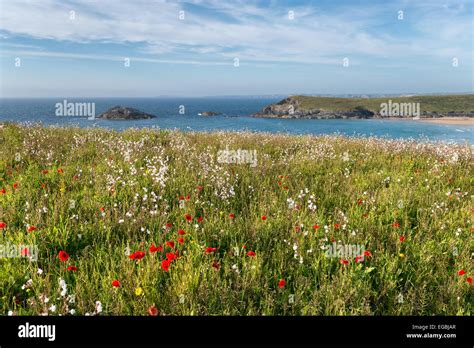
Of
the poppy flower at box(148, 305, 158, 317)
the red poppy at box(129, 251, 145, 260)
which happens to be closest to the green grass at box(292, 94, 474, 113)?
the red poppy at box(129, 251, 145, 260)

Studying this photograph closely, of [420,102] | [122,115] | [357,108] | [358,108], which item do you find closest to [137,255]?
[122,115]

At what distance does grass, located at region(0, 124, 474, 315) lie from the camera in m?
2.80

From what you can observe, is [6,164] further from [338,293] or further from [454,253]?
[454,253]

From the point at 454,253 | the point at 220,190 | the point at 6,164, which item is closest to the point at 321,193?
the point at 220,190

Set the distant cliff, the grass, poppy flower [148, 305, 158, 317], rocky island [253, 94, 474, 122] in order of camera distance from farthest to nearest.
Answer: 1. the distant cliff
2. rocky island [253, 94, 474, 122]
3. the grass
4. poppy flower [148, 305, 158, 317]

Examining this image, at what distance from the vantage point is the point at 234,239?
154 inches

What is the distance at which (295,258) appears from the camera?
3.55 m

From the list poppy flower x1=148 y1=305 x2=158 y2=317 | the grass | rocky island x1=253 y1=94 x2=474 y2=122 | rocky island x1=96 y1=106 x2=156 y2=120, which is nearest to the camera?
poppy flower x1=148 y1=305 x2=158 y2=317

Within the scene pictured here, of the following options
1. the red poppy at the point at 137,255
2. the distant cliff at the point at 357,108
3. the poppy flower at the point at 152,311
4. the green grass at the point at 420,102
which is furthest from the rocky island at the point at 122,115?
the poppy flower at the point at 152,311

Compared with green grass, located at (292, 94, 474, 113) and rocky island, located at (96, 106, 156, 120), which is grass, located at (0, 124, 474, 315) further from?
green grass, located at (292, 94, 474, 113)

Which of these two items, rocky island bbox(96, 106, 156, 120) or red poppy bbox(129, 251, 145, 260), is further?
rocky island bbox(96, 106, 156, 120)

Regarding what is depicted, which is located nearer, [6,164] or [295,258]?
[295,258]
